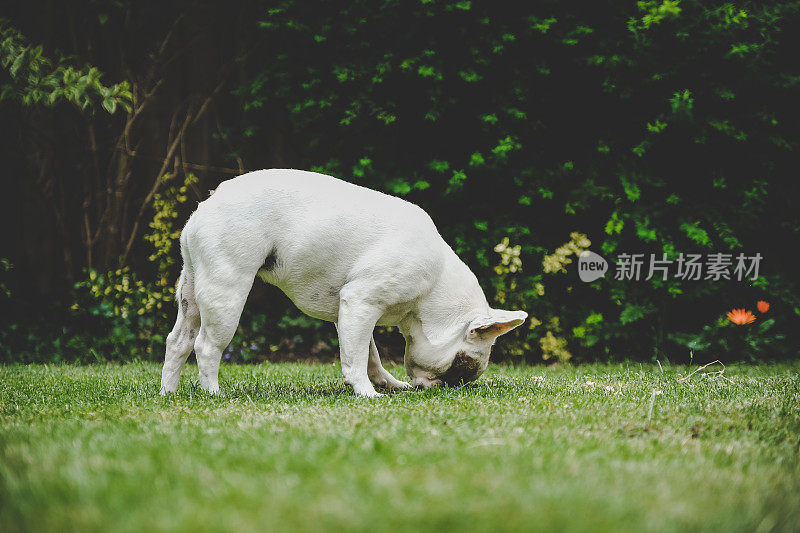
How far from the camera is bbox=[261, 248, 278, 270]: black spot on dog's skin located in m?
3.89

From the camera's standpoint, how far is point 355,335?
12.7 feet

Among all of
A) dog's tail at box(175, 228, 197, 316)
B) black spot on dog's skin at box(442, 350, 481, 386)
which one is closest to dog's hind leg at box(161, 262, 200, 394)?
dog's tail at box(175, 228, 197, 316)

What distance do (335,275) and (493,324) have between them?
0.97 meters

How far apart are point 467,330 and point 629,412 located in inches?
44.9

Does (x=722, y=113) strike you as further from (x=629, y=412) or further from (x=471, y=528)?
(x=471, y=528)

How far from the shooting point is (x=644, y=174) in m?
6.19

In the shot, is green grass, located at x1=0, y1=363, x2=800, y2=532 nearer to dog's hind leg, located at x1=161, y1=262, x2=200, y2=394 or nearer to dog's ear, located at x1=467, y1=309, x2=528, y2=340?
dog's hind leg, located at x1=161, y1=262, x2=200, y2=394

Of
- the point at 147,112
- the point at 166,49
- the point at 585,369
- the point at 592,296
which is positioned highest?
the point at 166,49

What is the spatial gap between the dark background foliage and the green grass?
8.53ft

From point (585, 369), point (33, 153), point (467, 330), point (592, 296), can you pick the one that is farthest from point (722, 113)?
point (33, 153)
